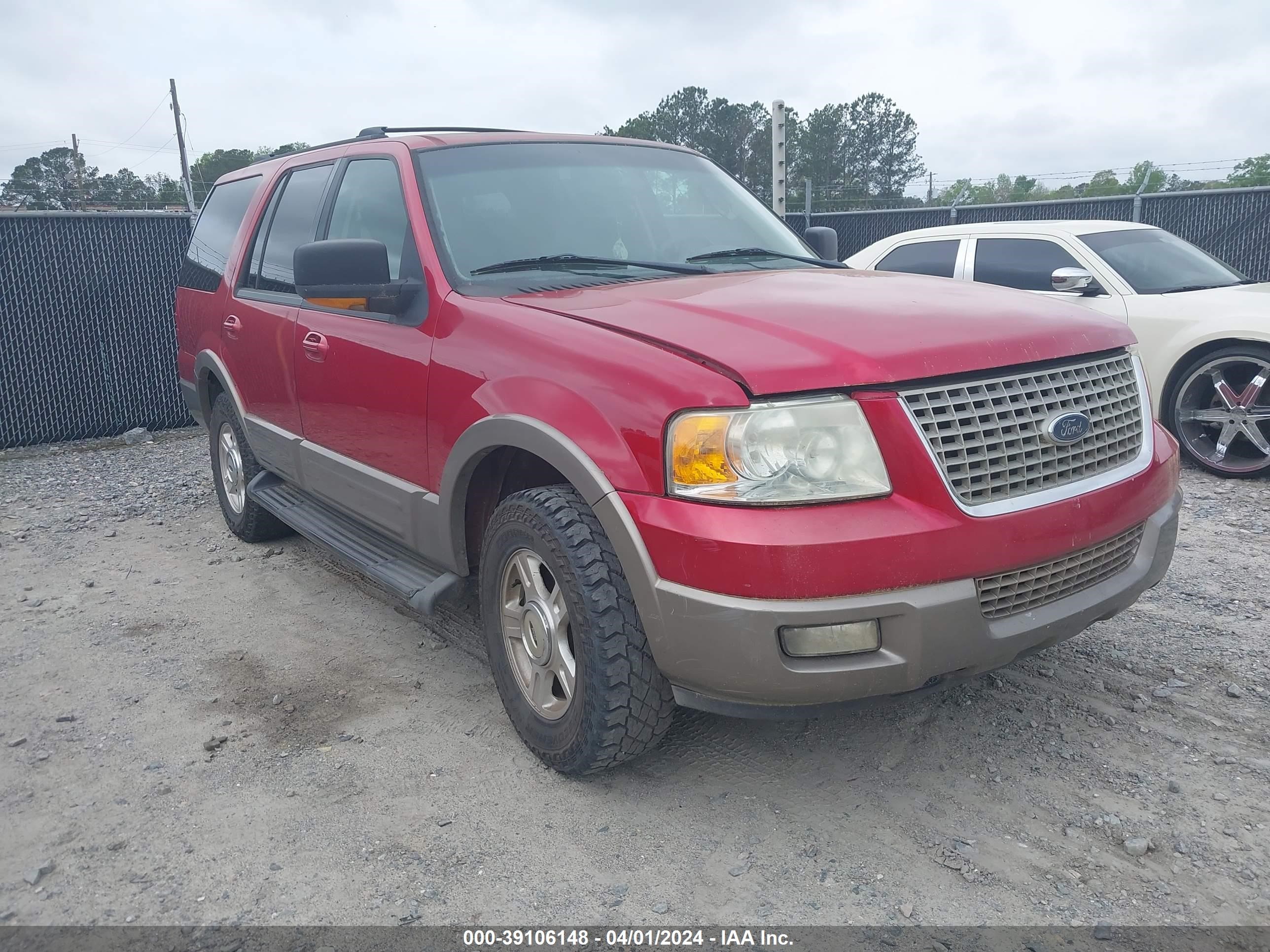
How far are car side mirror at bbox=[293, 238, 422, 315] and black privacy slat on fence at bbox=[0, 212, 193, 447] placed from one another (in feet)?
22.1

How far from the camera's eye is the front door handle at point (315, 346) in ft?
12.9

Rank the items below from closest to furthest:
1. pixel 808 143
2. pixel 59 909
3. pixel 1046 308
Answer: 1. pixel 59 909
2. pixel 1046 308
3. pixel 808 143

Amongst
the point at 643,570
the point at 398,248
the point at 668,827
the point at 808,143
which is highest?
the point at 808,143

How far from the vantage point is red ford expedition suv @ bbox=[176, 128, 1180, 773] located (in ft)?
7.85

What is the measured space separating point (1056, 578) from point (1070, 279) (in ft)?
14.4

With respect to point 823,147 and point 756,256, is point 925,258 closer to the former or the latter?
point 756,256

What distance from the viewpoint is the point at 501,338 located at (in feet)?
9.80

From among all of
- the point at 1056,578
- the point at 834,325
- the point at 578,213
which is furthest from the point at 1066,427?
the point at 578,213

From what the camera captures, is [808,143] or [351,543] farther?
[808,143]


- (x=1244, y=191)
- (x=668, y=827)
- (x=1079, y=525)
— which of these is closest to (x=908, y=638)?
(x=1079, y=525)

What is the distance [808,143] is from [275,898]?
72.4 m

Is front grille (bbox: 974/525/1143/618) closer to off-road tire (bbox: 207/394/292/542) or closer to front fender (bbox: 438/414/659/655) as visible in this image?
front fender (bbox: 438/414/659/655)

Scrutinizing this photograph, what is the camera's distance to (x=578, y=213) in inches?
144

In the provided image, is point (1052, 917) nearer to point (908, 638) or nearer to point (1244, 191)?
point (908, 638)
